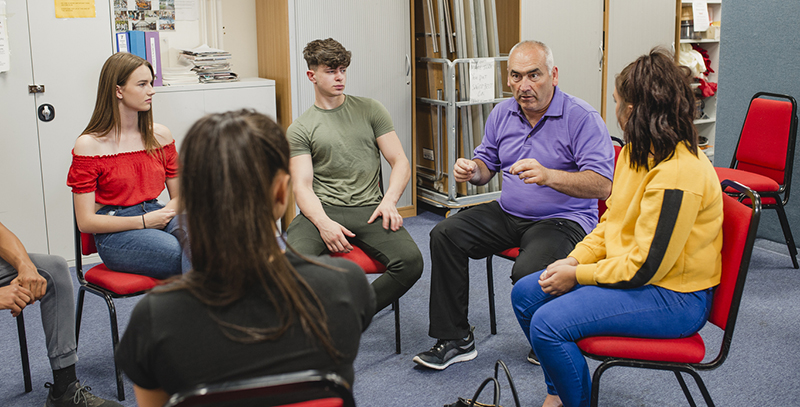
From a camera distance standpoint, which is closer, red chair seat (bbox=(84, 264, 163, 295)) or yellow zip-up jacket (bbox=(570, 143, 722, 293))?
yellow zip-up jacket (bbox=(570, 143, 722, 293))

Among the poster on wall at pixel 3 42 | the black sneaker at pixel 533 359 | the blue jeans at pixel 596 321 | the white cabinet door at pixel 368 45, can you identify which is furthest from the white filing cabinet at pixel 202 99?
the blue jeans at pixel 596 321

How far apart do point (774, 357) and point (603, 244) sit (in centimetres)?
100

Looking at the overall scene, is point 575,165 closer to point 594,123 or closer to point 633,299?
point 594,123

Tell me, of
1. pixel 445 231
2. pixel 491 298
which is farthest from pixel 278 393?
pixel 491 298

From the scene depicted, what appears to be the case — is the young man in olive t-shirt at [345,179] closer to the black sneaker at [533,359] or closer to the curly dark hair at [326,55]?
the curly dark hair at [326,55]

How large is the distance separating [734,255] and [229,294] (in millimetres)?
1235

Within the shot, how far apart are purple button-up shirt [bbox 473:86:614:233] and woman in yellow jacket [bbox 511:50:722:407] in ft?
1.93

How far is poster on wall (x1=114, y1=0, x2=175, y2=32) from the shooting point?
12.0ft

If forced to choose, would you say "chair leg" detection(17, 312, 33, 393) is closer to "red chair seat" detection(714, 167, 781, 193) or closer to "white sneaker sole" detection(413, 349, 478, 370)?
"white sneaker sole" detection(413, 349, 478, 370)

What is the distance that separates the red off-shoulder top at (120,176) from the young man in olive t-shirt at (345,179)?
51cm

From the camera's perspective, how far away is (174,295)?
98cm

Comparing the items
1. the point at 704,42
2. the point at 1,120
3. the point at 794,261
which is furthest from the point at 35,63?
the point at 704,42

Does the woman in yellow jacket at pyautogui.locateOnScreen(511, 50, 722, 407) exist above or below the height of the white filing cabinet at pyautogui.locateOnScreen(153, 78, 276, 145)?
below

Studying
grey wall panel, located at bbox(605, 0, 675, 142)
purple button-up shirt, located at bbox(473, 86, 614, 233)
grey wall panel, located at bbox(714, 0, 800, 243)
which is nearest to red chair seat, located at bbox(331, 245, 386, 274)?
purple button-up shirt, located at bbox(473, 86, 614, 233)
